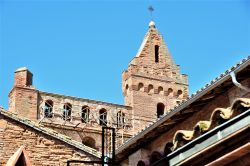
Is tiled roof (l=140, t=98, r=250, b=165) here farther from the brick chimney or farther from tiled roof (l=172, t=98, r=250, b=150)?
the brick chimney

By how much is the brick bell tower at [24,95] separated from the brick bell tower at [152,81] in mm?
6394

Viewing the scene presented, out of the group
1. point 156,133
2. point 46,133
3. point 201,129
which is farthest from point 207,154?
point 46,133

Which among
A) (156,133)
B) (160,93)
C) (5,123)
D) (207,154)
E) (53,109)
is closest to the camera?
(207,154)

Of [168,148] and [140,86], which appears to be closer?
[168,148]

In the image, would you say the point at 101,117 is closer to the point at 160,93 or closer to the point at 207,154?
the point at 160,93

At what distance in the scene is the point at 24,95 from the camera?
110 ft

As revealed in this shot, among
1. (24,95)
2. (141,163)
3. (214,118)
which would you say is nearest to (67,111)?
(24,95)

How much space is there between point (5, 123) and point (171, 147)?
15.9ft

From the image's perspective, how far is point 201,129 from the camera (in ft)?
30.9

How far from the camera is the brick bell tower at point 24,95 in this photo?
33.0 meters

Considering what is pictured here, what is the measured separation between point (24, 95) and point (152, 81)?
8800 millimetres

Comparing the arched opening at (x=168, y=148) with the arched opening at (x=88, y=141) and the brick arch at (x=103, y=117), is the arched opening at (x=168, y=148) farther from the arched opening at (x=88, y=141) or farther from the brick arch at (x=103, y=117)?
the brick arch at (x=103, y=117)

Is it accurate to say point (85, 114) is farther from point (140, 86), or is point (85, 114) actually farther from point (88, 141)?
point (140, 86)

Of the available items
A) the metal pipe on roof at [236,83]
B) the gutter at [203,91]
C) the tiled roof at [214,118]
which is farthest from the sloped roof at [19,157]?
the metal pipe on roof at [236,83]
